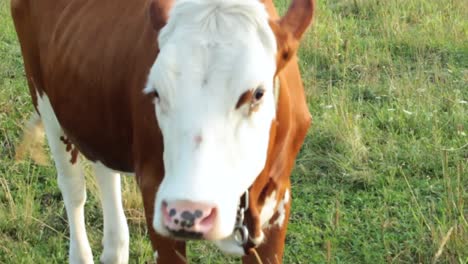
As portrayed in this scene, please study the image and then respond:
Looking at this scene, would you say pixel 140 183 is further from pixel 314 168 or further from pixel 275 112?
pixel 314 168

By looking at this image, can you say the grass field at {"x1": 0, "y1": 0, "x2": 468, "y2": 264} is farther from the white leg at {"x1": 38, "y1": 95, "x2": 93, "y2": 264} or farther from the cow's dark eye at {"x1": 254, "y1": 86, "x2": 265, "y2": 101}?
the cow's dark eye at {"x1": 254, "y1": 86, "x2": 265, "y2": 101}

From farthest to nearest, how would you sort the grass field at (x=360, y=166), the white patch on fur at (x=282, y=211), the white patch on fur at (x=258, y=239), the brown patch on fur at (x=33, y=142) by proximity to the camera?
the brown patch on fur at (x=33, y=142) → the grass field at (x=360, y=166) → the white patch on fur at (x=282, y=211) → the white patch on fur at (x=258, y=239)

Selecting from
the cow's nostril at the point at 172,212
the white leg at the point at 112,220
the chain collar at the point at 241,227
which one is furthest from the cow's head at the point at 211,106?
the white leg at the point at 112,220

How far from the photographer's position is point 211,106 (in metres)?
2.33

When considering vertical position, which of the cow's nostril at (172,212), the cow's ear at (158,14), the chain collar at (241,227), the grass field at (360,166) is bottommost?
the grass field at (360,166)

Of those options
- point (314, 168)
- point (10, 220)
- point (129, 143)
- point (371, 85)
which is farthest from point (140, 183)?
point (371, 85)

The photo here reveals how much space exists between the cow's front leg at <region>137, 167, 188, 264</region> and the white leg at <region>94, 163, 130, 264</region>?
0.87 meters

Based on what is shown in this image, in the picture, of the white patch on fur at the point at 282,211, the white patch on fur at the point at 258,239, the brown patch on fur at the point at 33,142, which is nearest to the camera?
the white patch on fur at the point at 258,239

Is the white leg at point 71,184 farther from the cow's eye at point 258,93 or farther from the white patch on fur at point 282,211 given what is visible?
the cow's eye at point 258,93

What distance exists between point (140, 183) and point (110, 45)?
24.3 inches

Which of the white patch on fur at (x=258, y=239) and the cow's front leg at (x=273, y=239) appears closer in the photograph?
the white patch on fur at (x=258, y=239)

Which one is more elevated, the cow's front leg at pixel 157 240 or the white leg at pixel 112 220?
the cow's front leg at pixel 157 240

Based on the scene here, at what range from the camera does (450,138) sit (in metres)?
4.93

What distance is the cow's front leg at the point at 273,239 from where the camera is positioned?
10.5ft
